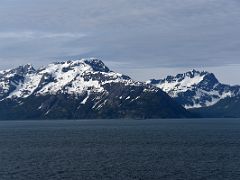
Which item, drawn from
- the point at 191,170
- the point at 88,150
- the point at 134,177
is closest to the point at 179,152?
the point at 88,150

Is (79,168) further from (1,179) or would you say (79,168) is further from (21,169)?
(1,179)

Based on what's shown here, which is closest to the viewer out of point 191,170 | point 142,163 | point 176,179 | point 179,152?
point 176,179

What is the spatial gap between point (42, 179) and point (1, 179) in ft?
31.1

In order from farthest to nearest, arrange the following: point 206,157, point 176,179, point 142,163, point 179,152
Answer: point 179,152, point 206,157, point 142,163, point 176,179

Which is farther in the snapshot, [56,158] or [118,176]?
[56,158]

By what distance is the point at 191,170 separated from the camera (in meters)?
130

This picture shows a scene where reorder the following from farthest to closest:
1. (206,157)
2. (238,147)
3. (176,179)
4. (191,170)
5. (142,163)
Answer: (238,147) → (206,157) → (142,163) → (191,170) → (176,179)

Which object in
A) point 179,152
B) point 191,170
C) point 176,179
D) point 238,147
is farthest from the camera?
point 238,147

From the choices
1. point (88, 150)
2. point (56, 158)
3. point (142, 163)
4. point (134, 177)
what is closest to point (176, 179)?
point (134, 177)

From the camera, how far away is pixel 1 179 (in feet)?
388

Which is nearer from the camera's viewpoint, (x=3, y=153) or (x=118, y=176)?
(x=118, y=176)

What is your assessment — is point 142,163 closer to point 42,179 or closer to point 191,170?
point 191,170

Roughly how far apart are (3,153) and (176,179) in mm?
79934

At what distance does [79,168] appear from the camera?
136 meters
